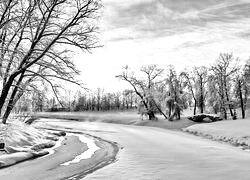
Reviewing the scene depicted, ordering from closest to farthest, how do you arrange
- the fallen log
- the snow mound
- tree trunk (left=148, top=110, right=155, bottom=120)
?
1. the snow mound
2. the fallen log
3. tree trunk (left=148, top=110, right=155, bottom=120)

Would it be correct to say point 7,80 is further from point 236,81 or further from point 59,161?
point 236,81

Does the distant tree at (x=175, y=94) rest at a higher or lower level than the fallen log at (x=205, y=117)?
higher

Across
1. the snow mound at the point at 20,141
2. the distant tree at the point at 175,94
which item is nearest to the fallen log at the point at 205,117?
the distant tree at the point at 175,94

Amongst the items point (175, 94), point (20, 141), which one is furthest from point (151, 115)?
point (20, 141)

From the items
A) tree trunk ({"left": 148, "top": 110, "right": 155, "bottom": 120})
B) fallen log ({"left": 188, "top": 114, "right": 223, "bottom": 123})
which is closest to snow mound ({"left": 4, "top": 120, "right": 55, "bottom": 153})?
fallen log ({"left": 188, "top": 114, "right": 223, "bottom": 123})

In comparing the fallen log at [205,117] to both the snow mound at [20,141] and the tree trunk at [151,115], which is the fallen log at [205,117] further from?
Result: the snow mound at [20,141]

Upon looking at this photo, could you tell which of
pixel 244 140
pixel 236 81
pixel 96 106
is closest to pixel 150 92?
pixel 236 81

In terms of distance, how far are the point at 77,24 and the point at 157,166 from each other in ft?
38.3

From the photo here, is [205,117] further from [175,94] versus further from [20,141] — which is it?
[20,141]

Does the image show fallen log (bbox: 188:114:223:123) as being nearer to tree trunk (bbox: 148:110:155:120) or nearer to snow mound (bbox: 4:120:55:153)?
tree trunk (bbox: 148:110:155:120)

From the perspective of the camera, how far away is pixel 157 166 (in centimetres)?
1035

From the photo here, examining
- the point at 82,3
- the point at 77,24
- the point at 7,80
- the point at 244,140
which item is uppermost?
the point at 82,3

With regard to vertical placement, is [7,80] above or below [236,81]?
below

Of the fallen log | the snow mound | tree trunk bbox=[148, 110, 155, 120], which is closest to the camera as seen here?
the snow mound
